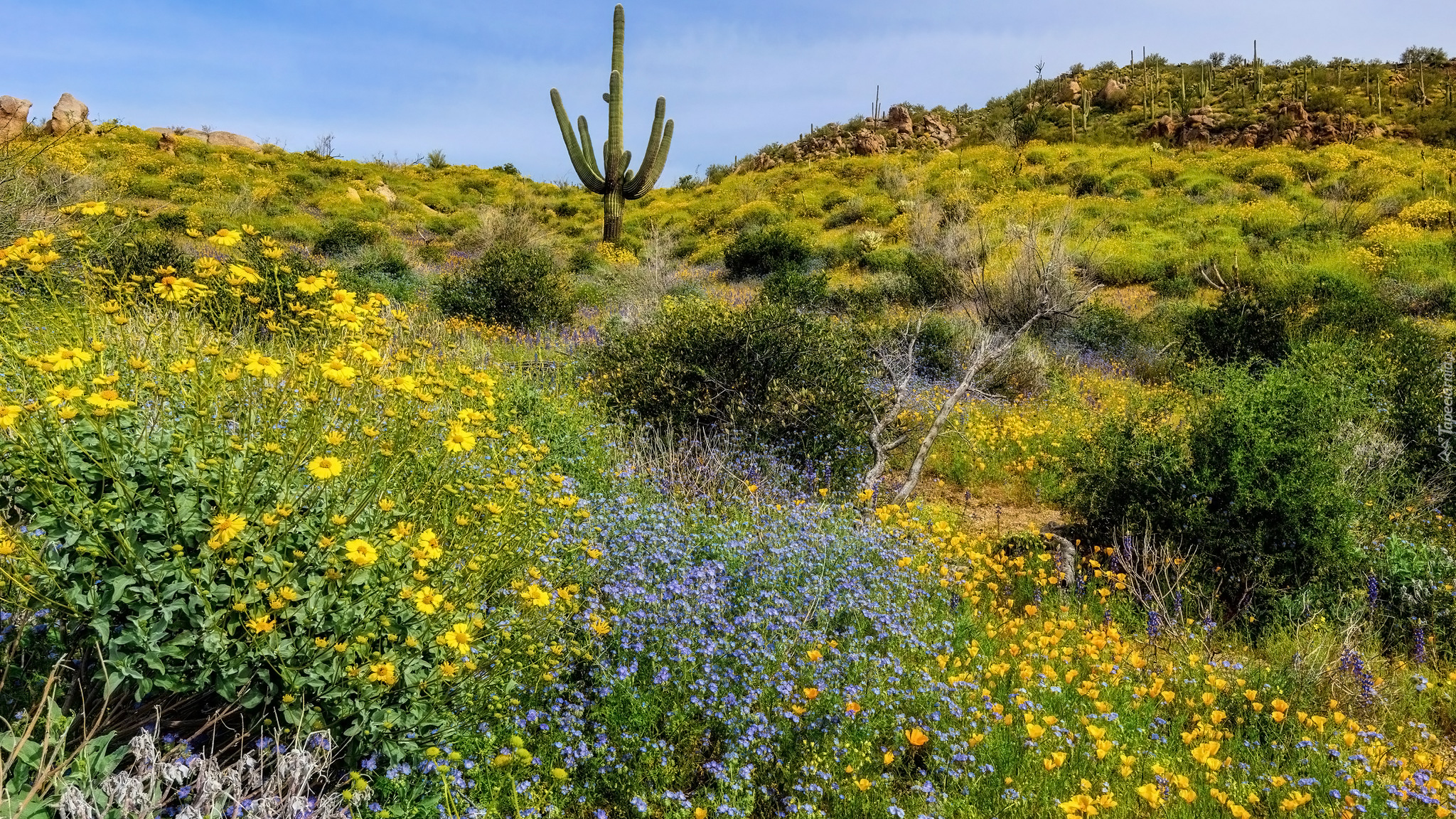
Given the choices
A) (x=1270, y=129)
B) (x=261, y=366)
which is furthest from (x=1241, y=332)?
(x=1270, y=129)

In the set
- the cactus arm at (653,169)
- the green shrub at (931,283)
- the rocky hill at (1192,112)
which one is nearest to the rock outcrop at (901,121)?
the rocky hill at (1192,112)

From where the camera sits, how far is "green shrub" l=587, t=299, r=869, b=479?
6.19m

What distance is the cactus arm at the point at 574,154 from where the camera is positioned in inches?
763

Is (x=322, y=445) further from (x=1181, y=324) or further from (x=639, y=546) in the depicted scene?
(x=1181, y=324)

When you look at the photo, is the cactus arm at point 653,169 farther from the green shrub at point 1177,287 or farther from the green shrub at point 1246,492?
the green shrub at point 1246,492

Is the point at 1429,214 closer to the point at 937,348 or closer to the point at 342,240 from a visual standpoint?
the point at 937,348

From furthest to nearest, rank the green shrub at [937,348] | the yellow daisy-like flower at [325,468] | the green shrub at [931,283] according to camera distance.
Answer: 1. the green shrub at [931,283]
2. the green shrub at [937,348]
3. the yellow daisy-like flower at [325,468]

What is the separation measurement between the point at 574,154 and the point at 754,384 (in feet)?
48.6

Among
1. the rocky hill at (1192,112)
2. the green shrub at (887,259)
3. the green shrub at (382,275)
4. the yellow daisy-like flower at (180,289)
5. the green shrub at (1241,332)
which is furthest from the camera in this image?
the rocky hill at (1192,112)

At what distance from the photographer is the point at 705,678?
9.51 ft

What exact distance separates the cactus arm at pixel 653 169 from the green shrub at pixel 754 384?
44.9 ft

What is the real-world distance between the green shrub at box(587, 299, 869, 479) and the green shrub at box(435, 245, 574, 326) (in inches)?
199

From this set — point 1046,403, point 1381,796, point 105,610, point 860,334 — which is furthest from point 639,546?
point 1046,403

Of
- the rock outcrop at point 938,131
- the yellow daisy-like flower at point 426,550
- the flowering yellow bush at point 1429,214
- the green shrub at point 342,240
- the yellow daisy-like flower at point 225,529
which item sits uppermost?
the rock outcrop at point 938,131
